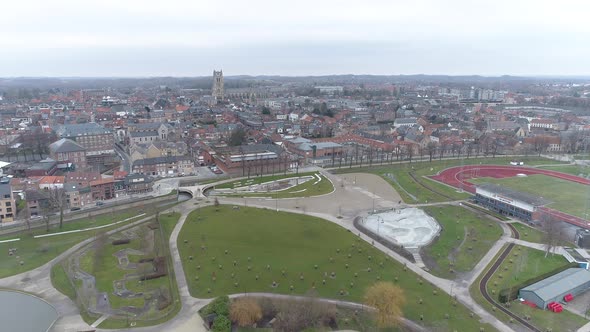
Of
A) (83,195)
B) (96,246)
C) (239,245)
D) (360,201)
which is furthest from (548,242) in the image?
(83,195)

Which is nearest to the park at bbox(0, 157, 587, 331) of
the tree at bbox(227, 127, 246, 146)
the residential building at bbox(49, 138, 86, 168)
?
the residential building at bbox(49, 138, 86, 168)

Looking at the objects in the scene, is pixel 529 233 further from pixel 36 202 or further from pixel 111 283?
pixel 36 202

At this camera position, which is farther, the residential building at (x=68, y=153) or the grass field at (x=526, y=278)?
the residential building at (x=68, y=153)

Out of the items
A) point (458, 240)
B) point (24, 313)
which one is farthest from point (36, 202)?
point (458, 240)

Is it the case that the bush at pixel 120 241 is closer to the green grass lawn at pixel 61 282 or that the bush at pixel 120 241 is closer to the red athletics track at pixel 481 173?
the green grass lawn at pixel 61 282

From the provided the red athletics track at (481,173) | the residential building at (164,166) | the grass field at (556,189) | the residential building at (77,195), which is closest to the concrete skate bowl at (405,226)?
the red athletics track at (481,173)

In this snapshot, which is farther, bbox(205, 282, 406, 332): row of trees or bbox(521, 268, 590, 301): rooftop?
bbox(521, 268, 590, 301): rooftop

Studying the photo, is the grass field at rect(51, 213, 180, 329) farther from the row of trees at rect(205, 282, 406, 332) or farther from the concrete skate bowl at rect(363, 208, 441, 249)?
the concrete skate bowl at rect(363, 208, 441, 249)
